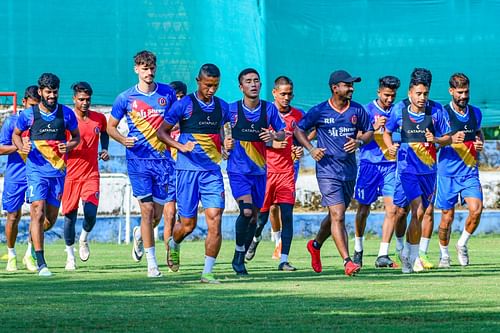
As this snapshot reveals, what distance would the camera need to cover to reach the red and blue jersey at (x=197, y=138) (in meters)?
13.6

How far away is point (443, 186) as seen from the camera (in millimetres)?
16750

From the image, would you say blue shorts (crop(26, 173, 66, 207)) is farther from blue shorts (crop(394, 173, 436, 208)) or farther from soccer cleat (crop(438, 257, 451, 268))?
soccer cleat (crop(438, 257, 451, 268))

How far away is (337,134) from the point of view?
550 inches

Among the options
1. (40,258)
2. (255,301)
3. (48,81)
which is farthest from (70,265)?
(255,301)

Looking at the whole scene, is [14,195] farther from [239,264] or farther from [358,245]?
[358,245]

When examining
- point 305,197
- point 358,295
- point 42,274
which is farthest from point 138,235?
point 305,197

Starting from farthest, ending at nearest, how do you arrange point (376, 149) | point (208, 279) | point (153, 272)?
point (376, 149)
point (153, 272)
point (208, 279)

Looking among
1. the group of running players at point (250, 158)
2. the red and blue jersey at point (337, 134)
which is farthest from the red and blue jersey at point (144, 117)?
the red and blue jersey at point (337, 134)

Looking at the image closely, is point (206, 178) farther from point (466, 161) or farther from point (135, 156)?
point (466, 161)

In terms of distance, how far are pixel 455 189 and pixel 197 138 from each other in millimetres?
4346

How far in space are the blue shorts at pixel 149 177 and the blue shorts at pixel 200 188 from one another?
69 cm

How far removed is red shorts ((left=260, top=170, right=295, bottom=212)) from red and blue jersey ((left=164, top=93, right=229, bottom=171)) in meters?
2.79

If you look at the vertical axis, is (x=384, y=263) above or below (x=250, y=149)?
below

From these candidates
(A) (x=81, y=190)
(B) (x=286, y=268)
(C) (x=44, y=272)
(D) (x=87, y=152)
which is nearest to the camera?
(C) (x=44, y=272)
